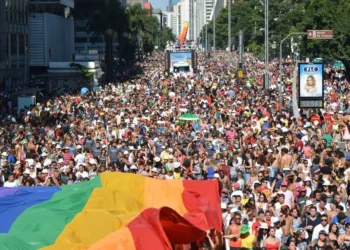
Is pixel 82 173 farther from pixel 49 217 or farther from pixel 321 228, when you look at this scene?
pixel 49 217

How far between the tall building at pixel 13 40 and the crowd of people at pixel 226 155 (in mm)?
23209

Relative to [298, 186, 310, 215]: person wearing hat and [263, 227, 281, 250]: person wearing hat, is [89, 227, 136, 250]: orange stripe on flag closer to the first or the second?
[263, 227, 281, 250]: person wearing hat

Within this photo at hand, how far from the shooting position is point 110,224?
12.1 metres

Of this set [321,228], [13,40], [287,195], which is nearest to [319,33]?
[13,40]

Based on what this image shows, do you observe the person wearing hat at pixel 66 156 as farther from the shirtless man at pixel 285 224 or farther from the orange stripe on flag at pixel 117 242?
the orange stripe on flag at pixel 117 242

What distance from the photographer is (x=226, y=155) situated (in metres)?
23.4

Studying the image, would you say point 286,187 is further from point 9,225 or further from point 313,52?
point 313,52

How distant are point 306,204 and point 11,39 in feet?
175

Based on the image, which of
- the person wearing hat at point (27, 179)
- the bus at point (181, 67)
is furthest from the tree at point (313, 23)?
the person wearing hat at point (27, 179)

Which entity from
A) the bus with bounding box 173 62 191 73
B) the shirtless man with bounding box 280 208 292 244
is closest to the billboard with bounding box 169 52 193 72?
the bus with bounding box 173 62 191 73

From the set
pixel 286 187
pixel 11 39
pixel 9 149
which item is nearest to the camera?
pixel 286 187

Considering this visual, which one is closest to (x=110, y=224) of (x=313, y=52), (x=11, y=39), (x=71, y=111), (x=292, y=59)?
(x=71, y=111)

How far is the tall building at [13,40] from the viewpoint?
2525 inches

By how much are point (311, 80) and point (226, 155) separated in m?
13.8
